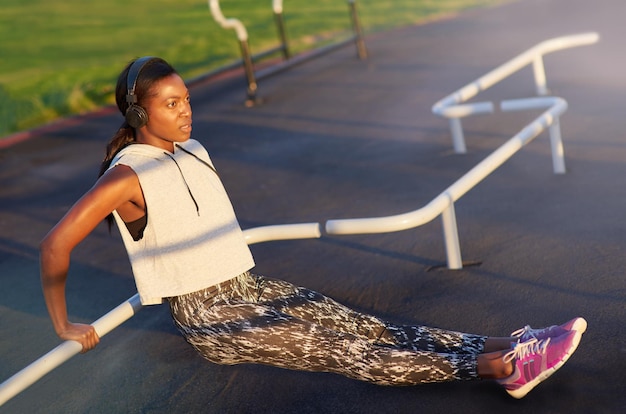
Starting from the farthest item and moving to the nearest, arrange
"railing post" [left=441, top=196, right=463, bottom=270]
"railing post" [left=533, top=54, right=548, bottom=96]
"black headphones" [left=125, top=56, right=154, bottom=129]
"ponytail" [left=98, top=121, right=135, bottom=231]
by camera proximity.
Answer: "railing post" [left=533, top=54, right=548, bottom=96] < "railing post" [left=441, top=196, right=463, bottom=270] < "ponytail" [left=98, top=121, right=135, bottom=231] < "black headphones" [left=125, top=56, right=154, bottom=129]

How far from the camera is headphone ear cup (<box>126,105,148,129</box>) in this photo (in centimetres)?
351

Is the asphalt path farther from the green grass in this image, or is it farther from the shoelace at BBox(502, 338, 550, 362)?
the green grass

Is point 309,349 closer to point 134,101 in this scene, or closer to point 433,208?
point 134,101

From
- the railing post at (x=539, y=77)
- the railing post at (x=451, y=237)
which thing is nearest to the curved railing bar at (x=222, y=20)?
the railing post at (x=539, y=77)

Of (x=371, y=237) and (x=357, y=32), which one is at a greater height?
(x=357, y=32)

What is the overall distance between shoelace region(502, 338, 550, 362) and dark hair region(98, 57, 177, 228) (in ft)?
5.68

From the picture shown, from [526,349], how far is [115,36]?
15387 millimetres

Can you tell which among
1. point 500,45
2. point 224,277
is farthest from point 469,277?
point 500,45

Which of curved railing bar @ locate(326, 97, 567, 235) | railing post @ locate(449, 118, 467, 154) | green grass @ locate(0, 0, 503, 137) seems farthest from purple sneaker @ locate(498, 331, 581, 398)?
green grass @ locate(0, 0, 503, 137)

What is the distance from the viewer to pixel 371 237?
617cm

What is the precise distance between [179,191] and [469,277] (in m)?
2.14

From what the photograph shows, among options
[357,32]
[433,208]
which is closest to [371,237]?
[433,208]

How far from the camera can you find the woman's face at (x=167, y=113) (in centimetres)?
352

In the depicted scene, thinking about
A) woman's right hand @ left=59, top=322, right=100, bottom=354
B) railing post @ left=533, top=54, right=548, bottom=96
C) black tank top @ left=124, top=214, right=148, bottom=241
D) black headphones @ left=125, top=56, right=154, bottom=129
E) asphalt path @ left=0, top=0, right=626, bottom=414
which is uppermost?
black headphones @ left=125, top=56, right=154, bottom=129
